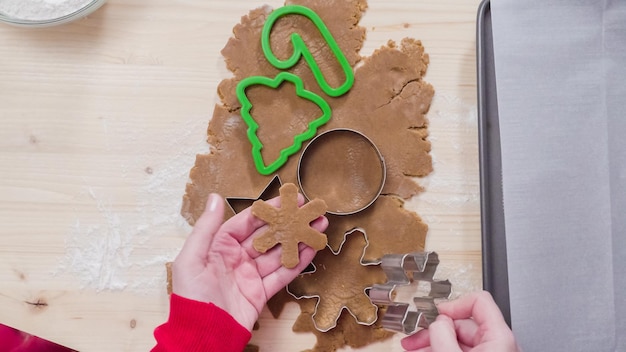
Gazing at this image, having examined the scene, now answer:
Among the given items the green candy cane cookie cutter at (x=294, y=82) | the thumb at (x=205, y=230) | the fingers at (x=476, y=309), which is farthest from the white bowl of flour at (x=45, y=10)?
the fingers at (x=476, y=309)

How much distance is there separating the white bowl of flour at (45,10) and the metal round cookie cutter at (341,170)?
1.40 ft

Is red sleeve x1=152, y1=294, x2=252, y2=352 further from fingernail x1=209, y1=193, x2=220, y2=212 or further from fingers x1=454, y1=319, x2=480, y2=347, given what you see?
fingers x1=454, y1=319, x2=480, y2=347

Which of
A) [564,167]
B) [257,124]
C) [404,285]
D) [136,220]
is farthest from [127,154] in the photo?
[564,167]

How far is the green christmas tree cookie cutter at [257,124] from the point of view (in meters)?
0.94

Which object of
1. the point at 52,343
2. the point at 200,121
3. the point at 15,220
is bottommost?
the point at 52,343

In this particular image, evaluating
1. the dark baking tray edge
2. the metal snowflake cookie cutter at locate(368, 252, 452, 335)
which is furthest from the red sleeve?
the dark baking tray edge

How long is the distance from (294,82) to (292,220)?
23 centimetres

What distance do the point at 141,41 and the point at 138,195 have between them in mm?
255

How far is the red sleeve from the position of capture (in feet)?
2.75

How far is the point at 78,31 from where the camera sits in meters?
0.99

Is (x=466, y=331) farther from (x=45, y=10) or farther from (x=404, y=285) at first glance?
(x=45, y=10)

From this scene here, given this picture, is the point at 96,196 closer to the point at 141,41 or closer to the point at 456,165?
the point at 141,41

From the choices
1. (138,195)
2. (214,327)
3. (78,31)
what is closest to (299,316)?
(214,327)

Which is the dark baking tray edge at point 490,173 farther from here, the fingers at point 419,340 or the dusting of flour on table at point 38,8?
the dusting of flour on table at point 38,8
